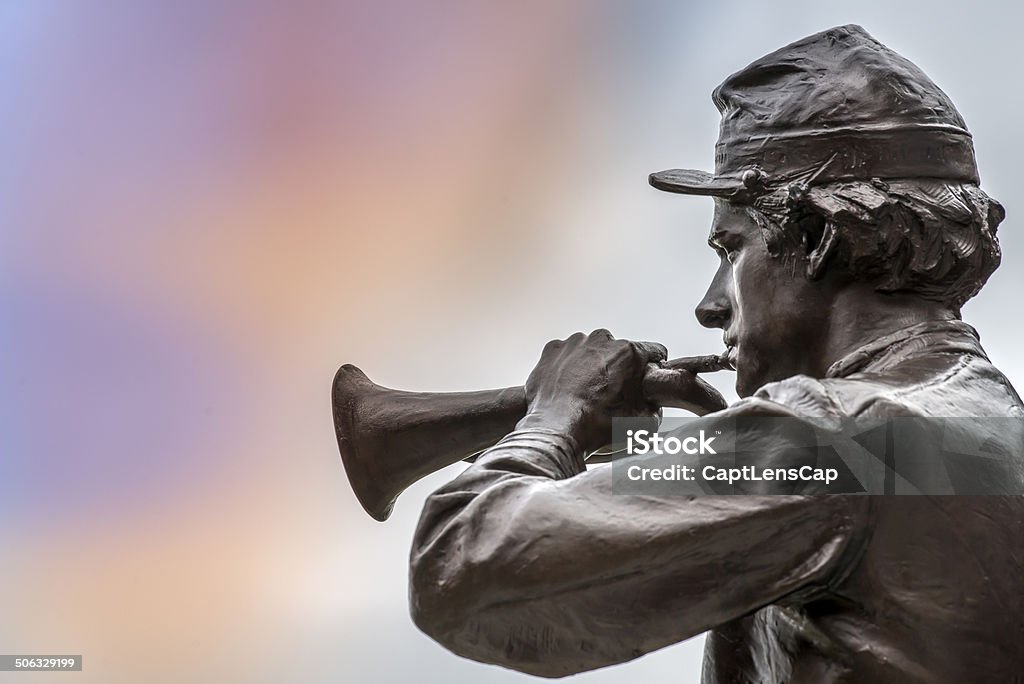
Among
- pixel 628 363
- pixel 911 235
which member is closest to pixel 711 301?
pixel 628 363

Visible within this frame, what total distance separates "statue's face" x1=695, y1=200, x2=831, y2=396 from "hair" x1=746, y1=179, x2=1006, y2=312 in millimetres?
28

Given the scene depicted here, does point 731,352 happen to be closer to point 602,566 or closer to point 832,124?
point 832,124

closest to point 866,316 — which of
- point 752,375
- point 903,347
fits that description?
point 903,347

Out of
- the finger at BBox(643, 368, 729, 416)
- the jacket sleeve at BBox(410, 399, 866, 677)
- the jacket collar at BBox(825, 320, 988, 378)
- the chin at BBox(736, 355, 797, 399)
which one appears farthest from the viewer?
the finger at BBox(643, 368, 729, 416)

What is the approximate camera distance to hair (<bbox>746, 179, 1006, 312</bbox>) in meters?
2.04

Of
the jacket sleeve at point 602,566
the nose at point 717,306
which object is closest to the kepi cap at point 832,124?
the nose at point 717,306

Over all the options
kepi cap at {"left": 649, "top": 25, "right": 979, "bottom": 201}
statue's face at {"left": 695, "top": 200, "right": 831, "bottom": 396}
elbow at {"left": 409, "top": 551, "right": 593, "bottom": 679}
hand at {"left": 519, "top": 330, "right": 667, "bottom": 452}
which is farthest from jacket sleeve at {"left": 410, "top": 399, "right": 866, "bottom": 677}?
kepi cap at {"left": 649, "top": 25, "right": 979, "bottom": 201}

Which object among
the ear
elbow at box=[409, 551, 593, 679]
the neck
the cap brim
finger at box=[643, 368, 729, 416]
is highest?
the cap brim

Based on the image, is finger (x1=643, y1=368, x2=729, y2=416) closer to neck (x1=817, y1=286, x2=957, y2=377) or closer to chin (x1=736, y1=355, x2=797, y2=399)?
chin (x1=736, y1=355, x2=797, y2=399)

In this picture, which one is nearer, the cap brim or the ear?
the ear

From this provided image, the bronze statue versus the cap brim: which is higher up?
the cap brim

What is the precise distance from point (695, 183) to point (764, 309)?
0.69 feet

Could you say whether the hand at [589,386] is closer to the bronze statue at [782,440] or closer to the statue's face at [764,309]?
the bronze statue at [782,440]

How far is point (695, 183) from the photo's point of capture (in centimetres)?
220
